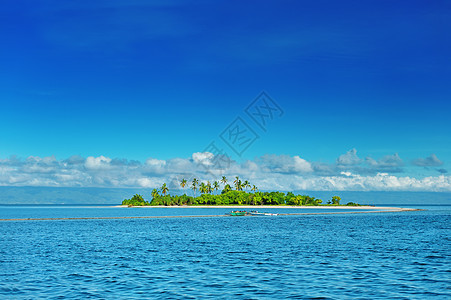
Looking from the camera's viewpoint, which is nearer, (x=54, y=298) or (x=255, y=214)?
(x=54, y=298)

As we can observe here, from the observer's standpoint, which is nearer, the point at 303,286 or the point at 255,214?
the point at 303,286

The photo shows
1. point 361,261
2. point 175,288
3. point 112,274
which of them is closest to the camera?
point 175,288

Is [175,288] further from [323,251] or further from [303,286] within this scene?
[323,251]

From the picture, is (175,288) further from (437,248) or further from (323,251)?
(437,248)

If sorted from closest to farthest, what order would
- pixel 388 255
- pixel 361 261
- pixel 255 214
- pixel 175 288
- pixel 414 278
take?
pixel 175 288 < pixel 414 278 < pixel 361 261 < pixel 388 255 < pixel 255 214

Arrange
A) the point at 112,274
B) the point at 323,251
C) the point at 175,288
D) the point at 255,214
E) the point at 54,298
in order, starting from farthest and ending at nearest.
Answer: the point at 255,214 < the point at 323,251 < the point at 112,274 < the point at 175,288 < the point at 54,298

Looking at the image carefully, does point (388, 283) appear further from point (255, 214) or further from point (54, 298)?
point (255, 214)

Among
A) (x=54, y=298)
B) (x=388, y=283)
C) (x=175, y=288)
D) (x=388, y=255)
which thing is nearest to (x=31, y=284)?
(x=54, y=298)

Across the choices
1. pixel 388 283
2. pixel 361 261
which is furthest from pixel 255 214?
pixel 388 283

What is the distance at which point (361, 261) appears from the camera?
48.4m

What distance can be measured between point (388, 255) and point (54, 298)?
40585 millimetres

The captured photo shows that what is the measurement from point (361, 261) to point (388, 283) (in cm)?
1261

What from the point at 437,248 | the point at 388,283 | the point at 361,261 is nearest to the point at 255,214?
the point at 437,248

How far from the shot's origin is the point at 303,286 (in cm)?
3503
